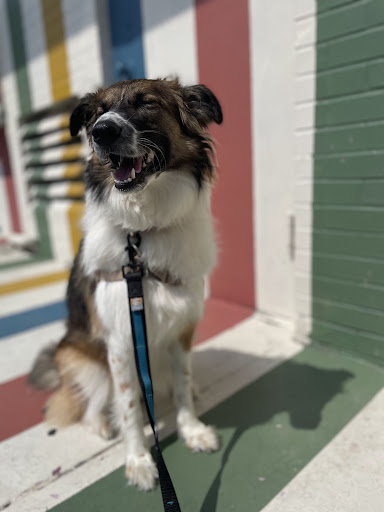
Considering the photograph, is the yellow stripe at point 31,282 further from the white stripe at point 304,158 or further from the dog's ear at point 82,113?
the white stripe at point 304,158

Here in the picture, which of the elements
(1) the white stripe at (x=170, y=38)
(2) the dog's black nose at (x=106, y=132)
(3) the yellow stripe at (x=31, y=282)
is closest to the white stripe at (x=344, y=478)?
(2) the dog's black nose at (x=106, y=132)

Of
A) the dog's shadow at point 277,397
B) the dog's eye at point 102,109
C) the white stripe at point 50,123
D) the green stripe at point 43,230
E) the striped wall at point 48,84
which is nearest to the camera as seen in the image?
the dog's eye at point 102,109

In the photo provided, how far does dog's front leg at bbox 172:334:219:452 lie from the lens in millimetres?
2012

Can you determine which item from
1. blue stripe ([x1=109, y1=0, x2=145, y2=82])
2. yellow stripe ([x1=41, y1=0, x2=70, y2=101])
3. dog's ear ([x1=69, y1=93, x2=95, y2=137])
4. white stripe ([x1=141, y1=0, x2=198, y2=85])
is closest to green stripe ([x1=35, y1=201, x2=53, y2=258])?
yellow stripe ([x1=41, y1=0, x2=70, y2=101])

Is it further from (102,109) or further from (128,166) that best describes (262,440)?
(102,109)

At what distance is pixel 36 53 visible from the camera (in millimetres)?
5570

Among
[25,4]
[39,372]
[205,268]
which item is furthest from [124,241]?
[25,4]

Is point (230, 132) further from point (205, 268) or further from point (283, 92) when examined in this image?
point (205, 268)

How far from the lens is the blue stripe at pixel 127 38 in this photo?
396 cm

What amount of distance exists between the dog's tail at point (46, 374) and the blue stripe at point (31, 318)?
1.20m

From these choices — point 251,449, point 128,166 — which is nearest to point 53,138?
point 128,166

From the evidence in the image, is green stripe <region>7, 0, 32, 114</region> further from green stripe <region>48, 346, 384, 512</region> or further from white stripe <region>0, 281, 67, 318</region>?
green stripe <region>48, 346, 384, 512</region>

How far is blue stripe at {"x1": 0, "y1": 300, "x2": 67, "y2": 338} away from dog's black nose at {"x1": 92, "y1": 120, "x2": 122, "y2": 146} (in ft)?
8.78

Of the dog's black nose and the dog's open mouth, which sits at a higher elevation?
the dog's black nose
